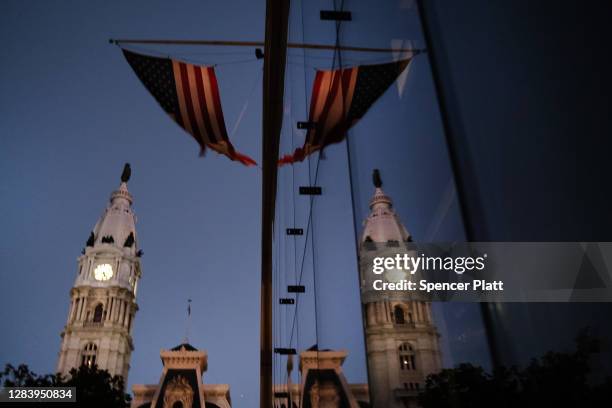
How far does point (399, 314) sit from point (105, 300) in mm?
86315

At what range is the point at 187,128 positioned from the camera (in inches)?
466

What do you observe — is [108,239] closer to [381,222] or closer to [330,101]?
[330,101]

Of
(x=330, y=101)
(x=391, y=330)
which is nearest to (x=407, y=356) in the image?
(x=391, y=330)

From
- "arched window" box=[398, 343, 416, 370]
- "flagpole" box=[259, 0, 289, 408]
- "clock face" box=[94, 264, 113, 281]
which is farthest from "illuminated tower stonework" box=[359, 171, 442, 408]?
"clock face" box=[94, 264, 113, 281]

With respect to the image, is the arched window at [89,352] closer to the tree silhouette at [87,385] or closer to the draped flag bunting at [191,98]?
the tree silhouette at [87,385]

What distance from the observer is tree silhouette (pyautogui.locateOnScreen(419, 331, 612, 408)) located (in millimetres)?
804

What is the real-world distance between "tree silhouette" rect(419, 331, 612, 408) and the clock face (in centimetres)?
8754

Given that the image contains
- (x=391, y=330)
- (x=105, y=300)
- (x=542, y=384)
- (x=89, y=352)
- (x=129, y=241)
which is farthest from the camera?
(x=129, y=241)

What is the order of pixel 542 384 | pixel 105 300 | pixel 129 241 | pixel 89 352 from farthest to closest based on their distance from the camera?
pixel 129 241, pixel 105 300, pixel 89 352, pixel 542 384

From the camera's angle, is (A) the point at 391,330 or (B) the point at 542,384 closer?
(B) the point at 542,384

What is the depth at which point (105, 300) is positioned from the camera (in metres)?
81.4

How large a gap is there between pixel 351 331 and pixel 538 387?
2.28 meters

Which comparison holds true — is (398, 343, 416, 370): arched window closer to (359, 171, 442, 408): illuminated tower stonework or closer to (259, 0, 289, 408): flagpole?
(359, 171, 442, 408): illuminated tower stonework

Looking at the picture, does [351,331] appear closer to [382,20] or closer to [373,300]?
[373,300]
